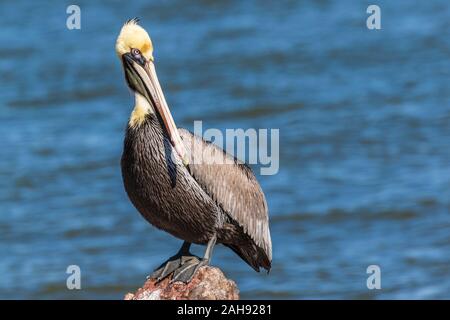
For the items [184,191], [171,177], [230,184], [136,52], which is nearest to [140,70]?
[136,52]

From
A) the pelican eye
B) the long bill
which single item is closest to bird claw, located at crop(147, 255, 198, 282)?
the long bill

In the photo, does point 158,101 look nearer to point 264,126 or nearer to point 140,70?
point 140,70

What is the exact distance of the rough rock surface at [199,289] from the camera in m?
7.79

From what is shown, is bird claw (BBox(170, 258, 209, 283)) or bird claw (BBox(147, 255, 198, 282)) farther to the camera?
bird claw (BBox(147, 255, 198, 282))

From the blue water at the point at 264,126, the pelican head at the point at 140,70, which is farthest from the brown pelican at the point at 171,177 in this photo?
the blue water at the point at 264,126

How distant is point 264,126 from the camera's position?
19500 millimetres

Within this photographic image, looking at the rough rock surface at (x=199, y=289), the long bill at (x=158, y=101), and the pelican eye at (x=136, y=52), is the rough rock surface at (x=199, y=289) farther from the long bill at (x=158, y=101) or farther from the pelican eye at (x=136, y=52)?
the pelican eye at (x=136, y=52)

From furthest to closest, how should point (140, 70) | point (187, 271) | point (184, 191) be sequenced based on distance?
point (140, 70) < point (184, 191) < point (187, 271)

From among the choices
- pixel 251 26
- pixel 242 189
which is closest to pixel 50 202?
pixel 251 26

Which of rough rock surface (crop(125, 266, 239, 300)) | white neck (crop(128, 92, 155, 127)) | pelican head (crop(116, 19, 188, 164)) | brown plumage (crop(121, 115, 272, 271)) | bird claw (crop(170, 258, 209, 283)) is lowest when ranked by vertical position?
rough rock surface (crop(125, 266, 239, 300))

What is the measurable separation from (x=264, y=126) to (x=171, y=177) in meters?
11.3

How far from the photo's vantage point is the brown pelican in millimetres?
8148

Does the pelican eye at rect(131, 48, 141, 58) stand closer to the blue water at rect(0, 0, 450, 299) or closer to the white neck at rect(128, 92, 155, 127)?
the white neck at rect(128, 92, 155, 127)

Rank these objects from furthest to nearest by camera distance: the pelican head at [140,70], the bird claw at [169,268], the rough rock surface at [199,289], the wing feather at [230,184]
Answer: the wing feather at [230,184], the pelican head at [140,70], the bird claw at [169,268], the rough rock surface at [199,289]
